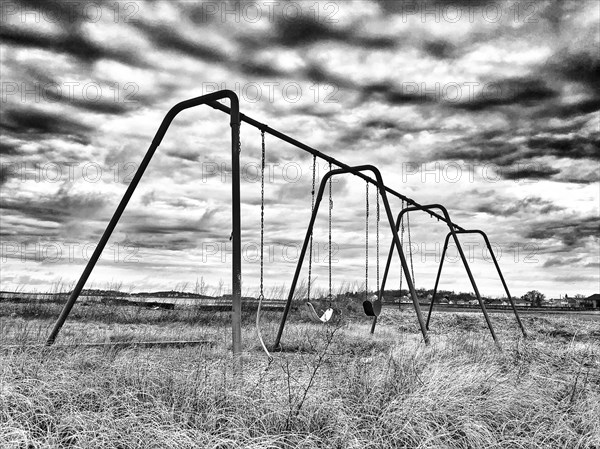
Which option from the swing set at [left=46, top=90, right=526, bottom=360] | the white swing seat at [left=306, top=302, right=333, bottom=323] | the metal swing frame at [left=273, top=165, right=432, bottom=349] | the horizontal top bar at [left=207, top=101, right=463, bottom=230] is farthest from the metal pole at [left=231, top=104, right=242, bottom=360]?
the metal swing frame at [left=273, top=165, right=432, bottom=349]

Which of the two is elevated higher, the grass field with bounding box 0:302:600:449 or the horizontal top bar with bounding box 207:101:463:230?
the horizontal top bar with bounding box 207:101:463:230

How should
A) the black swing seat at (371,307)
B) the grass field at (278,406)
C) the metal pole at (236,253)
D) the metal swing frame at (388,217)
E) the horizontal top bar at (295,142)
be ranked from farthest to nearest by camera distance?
the metal swing frame at (388,217)
the black swing seat at (371,307)
the horizontal top bar at (295,142)
the metal pole at (236,253)
the grass field at (278,406)

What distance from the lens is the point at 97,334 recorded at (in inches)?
456

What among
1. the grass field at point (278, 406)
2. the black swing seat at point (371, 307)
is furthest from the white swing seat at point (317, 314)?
the black swing seat at point (371, 307)

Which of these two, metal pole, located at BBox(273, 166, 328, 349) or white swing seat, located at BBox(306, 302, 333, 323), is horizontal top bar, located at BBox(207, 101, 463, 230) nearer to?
metal pole, located at BBox(273, 166, 328, 349)

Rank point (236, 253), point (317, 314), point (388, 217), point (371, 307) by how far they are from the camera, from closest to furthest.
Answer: point (236, 253)
point (317, 314)
point (371, 307)
point (388, 217)

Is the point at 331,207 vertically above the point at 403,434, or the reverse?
the point at 331,207

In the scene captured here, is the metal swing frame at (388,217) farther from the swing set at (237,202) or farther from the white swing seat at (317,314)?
the white swing seat at (317,314)

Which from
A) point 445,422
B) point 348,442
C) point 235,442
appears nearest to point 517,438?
point 445,422

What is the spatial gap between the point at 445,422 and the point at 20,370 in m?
4.01

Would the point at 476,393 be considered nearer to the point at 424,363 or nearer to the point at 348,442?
the point at 424,363

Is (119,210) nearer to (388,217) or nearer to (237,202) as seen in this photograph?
(237,202)

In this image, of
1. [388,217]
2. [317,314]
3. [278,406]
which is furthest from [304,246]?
[278,406]

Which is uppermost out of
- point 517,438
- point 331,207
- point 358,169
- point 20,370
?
point 358,169
